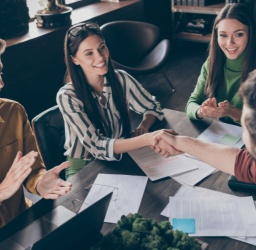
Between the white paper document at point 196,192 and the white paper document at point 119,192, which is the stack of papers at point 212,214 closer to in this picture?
the white paper document at point 196,192

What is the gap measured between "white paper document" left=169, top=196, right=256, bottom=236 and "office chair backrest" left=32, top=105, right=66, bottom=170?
78 centimetres

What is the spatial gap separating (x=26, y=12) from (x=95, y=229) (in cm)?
272

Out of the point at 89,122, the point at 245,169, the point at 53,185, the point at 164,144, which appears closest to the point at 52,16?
the point at 89,122

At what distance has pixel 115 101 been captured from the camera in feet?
6.78

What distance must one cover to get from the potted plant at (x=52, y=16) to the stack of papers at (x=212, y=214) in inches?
102

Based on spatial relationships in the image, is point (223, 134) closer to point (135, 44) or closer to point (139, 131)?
point (139, 131)

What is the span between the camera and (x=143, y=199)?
4.79 ft

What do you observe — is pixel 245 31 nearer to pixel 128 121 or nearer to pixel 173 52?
pixel 128 121

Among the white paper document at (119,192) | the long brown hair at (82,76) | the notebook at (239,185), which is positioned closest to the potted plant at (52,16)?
the long brown hair at (82,76)

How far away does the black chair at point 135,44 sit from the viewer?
403 cm

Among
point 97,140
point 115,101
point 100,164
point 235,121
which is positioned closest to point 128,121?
point 115,101

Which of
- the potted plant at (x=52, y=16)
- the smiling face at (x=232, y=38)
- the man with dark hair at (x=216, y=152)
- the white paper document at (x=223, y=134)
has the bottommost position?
the white paper document at (x=223, y=134)

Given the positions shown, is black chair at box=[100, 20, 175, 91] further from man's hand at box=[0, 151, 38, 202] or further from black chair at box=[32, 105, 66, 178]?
man's hand at box=[0, 151, 38, 202]

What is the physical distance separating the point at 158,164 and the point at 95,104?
0.53 m
